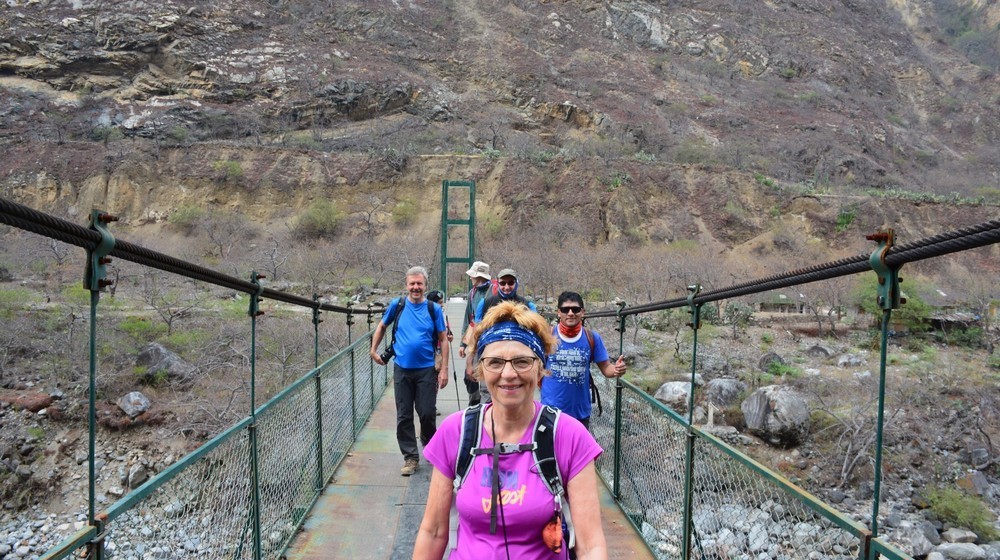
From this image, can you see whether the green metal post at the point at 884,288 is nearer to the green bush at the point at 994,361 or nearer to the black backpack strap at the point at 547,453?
the black backpack strap at the point at 547,453

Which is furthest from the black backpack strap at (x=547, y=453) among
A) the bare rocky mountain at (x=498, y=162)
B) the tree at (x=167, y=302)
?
the tree at (x=167, y=302)

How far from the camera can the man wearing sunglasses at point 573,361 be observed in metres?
3.22

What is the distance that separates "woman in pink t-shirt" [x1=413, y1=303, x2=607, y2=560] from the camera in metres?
1.53

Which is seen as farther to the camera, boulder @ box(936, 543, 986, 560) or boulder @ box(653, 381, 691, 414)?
boulder @ box(653, 381, 691, 414)

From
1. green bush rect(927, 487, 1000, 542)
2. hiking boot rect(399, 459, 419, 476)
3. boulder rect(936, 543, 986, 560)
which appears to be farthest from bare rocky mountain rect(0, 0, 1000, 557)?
hiking boot rect(399, 459, 419, 476)

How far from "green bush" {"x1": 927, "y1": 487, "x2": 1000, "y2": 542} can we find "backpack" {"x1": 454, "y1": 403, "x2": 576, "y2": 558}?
8128 millimetres

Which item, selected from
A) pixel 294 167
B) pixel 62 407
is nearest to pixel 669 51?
pixel 294 167

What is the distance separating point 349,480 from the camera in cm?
403

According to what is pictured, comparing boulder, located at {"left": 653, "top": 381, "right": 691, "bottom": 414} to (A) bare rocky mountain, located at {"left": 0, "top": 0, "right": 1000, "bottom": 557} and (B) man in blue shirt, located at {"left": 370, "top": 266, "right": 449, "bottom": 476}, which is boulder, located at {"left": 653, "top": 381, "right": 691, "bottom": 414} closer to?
(A) bare rocky mountain, located at {"left": 0, "top": 0, "right": 1000, "bottom": 557}

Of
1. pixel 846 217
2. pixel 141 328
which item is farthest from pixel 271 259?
pixel 846 217

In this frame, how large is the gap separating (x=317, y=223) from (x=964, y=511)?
25.1 meters

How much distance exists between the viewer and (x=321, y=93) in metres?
36.9

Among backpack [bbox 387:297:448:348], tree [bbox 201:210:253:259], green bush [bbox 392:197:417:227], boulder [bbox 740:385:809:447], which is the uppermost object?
green bush [bbox 392:197:417:227]

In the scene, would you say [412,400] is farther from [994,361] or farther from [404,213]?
[404,213]
